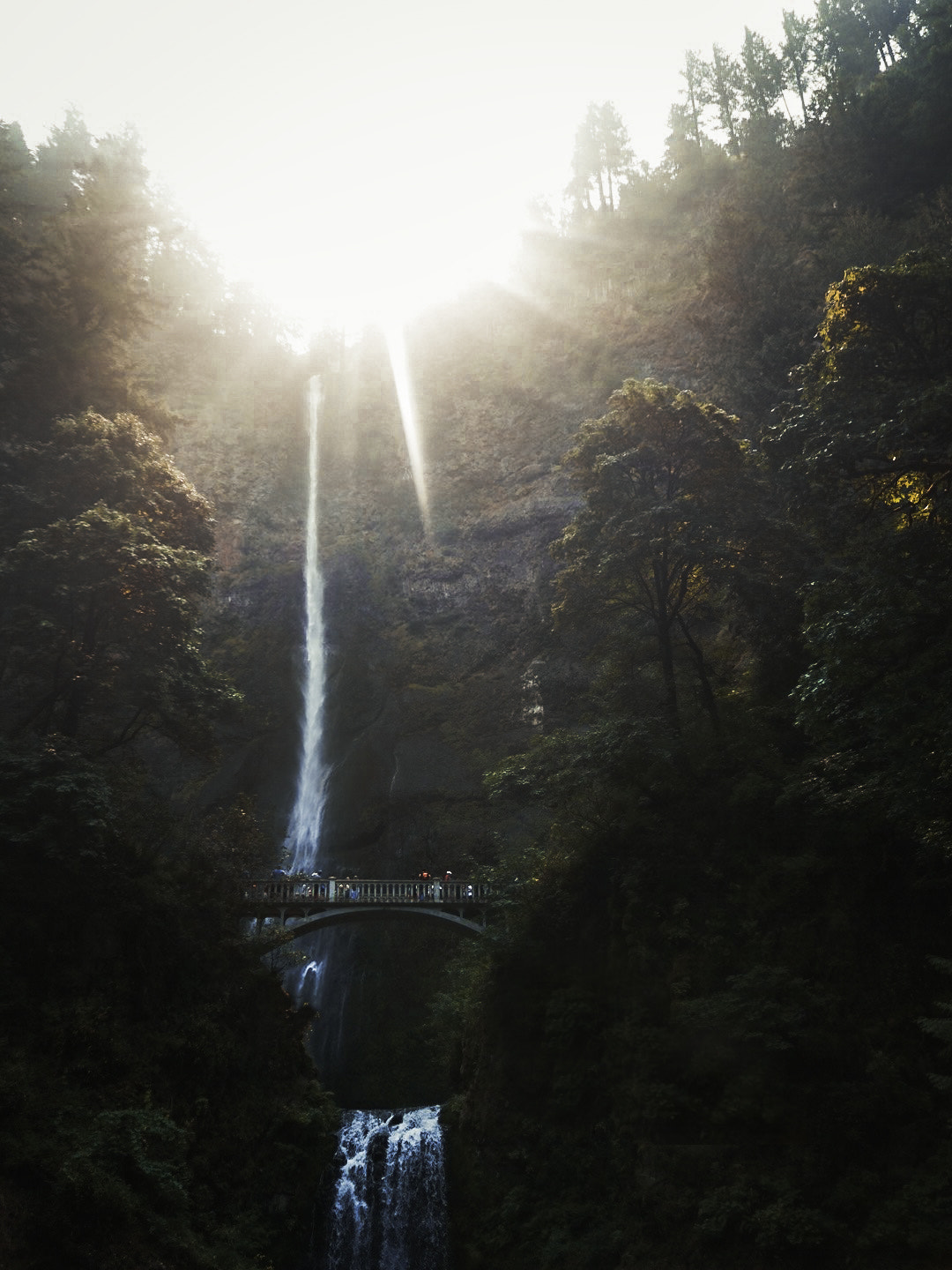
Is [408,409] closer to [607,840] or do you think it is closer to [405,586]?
[405,586]

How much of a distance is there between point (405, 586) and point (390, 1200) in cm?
2813

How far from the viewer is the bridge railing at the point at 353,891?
2522 cm

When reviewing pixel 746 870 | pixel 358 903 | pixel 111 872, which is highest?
pixel 358 903

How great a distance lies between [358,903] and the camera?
25.7 metres

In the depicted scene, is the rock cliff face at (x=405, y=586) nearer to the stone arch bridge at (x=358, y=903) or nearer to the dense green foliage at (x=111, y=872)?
the stone arch bridge at (x=358, y=903)

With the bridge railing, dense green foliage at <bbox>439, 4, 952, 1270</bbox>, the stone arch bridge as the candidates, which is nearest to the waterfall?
dense green foliage at <bbox>439, 4, 952, 1270</bbox>

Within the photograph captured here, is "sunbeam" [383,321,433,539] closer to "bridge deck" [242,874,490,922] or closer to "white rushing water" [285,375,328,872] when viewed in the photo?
"white rushing water" [285,375,328,872]

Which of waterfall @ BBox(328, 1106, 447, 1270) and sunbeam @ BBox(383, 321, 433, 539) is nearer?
waterfall @ BBox(328, 1106, 447, 1270)

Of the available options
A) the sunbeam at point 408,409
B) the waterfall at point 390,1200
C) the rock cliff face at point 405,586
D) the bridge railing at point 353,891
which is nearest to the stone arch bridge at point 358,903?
the bridge railing at point 353,891

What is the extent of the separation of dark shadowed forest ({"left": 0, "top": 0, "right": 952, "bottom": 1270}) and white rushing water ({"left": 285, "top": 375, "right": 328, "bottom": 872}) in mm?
951

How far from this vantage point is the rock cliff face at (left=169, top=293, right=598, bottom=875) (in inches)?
1384

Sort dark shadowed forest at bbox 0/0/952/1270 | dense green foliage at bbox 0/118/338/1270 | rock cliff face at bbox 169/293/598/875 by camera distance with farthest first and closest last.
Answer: rock cliff face at bbox 169/293/598/875
dense green foliage at bbox 0/118/338/1270
dark shadowed forest at bbox 0/0/952/1270

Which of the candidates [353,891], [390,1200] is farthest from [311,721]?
[390,1200]

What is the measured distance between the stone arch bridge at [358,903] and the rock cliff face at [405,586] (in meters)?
5.23
